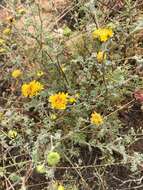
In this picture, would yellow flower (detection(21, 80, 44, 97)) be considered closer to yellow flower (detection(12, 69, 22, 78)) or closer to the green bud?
yellow flower (detection(12, 69, 22, 78))

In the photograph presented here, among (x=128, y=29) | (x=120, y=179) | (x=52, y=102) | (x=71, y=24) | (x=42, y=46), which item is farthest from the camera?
(x=71, y=24)

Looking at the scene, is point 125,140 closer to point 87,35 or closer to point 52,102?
point 52,102

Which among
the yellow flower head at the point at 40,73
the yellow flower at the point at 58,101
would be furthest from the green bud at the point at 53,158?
the yellow flower head at the point at 40,73

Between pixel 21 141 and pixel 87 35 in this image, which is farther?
pixel 87 35

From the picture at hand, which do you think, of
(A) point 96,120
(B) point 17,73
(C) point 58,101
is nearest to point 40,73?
(B) point 17,73

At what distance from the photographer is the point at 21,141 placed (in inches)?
75.9

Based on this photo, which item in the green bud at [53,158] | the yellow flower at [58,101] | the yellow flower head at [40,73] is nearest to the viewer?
the green bud at [53,158]

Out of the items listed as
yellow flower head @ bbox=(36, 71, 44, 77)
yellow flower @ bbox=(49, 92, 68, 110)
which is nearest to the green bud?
yellow flower @ bbox=(49, 92, 68, 110)

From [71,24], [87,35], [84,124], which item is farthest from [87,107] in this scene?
[71,24]

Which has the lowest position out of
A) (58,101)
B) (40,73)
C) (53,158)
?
(53,158)

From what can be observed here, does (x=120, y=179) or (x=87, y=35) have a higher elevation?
(x=87, y=35)

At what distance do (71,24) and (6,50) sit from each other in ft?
2.00

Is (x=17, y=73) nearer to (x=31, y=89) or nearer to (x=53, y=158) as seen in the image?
(x=31, y=89)

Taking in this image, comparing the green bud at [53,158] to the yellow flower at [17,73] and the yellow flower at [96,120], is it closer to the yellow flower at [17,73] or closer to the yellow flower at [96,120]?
the yellow flower at [96,120]
